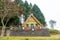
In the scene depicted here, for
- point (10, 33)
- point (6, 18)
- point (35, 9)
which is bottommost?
point (10, 33)

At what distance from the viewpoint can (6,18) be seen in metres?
47.0

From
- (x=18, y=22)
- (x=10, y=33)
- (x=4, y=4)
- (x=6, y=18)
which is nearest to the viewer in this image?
(x=10, y=33)

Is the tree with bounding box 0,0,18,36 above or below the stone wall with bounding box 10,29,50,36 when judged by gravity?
above

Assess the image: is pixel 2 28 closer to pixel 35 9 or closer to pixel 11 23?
pixel 11 23

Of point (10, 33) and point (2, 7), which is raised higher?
point (2, 7)

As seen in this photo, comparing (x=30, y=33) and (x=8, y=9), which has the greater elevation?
(x=8, y=9)

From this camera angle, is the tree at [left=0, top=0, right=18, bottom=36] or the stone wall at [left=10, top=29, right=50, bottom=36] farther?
the tree at [left=0, top=0, right=18, bottom=36]

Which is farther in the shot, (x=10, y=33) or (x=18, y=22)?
(x=18, y=22)

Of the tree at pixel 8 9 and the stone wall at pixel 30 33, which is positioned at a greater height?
the tree at pixel 8 9

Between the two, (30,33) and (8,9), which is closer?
(30,33)

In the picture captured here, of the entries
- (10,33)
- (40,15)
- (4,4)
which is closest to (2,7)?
(4,4)

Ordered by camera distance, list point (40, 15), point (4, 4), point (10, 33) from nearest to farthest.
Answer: point (10, 33)
point (4, 4)
point (40, 15)

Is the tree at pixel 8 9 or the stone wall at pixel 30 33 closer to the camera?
the stone wall at pixel 30 33

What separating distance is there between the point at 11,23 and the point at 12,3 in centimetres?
592
